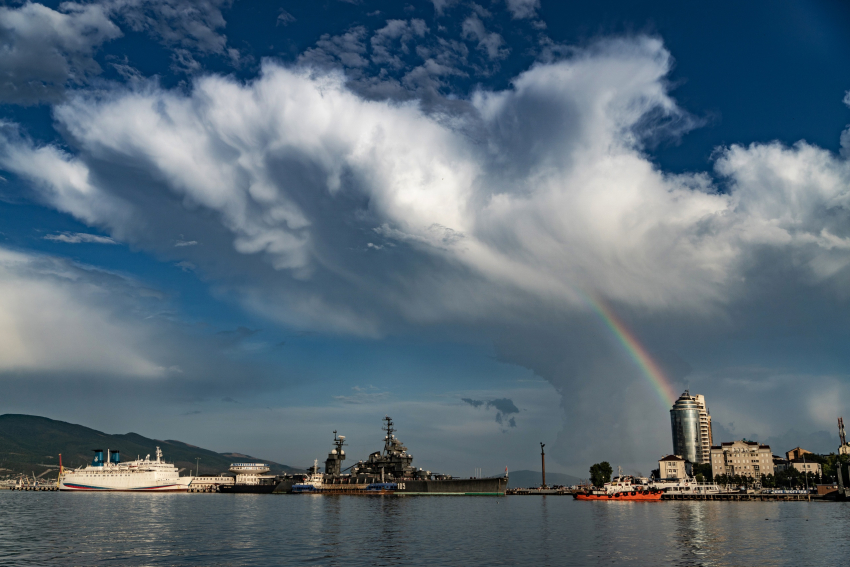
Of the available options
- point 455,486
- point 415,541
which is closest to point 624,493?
point 455,486

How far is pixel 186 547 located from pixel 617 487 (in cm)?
16048

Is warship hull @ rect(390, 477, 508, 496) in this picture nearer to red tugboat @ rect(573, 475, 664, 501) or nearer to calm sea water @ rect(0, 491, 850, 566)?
red tugboat @ rect(573, 475, 664, 501)

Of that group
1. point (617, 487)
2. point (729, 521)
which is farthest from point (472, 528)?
point (617, 487)

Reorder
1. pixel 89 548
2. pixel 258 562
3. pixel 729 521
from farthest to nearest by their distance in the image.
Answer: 1. pixel 729 521
2. pixel 89 548
3. pixel 258 562

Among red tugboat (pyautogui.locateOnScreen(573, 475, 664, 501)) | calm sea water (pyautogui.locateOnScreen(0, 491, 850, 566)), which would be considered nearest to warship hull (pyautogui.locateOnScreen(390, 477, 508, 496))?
red tugboat (pyautogui.locateOnScreen(573, 475, 664, 501))

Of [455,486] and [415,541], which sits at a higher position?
[415,541]

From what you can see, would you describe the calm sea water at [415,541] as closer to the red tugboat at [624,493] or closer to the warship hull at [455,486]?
the red tugboat at [624,493]

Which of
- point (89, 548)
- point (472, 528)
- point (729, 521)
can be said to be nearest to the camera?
point (89, 548)

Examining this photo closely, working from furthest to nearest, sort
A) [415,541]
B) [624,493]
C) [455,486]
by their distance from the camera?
[455,486], [624,493], [415,541]

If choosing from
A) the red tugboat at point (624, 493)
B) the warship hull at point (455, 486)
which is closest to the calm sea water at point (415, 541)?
the red tugboat at point (624, 493)

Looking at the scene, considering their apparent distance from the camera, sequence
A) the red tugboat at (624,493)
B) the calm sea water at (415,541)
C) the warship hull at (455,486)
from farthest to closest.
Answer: the warship hull at (455,486), the red tugboat at (624,493), the calm sea water at (415,541)

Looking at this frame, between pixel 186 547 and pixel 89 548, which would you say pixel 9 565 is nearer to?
pixel 89 548

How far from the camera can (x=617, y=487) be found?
18750 centimetres

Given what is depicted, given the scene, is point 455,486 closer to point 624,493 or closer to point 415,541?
point 624,493
